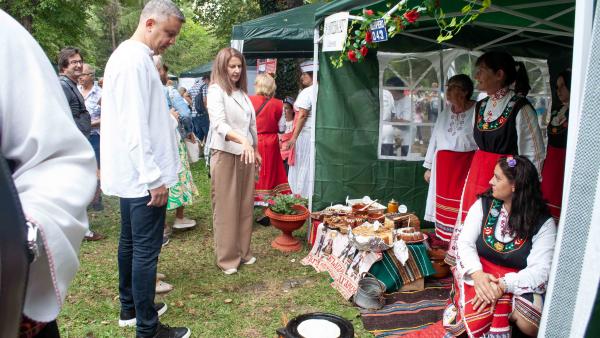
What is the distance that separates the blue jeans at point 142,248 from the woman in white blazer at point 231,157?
1065 millimetres

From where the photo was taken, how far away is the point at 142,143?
2.27 metres

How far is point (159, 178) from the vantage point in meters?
2.34

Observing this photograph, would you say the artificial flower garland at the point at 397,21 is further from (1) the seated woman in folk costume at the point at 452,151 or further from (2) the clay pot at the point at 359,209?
(2) the clay pot at the point at 359,209

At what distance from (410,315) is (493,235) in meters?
1.04

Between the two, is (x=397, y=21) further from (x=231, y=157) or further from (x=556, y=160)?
(x=556, y=160)

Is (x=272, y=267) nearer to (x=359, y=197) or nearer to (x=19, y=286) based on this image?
(x=359, y=197)

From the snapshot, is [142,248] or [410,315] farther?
[410,315]

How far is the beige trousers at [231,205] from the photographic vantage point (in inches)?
151

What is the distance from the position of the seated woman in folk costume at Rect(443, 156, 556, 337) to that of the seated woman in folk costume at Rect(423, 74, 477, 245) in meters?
1.47

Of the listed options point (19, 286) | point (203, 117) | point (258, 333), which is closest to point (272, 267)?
point (258, 333)

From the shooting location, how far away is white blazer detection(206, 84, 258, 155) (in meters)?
3.61

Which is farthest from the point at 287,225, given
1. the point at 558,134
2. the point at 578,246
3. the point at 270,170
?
the point at 578,246

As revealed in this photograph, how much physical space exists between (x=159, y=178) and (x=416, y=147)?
3.47 meters

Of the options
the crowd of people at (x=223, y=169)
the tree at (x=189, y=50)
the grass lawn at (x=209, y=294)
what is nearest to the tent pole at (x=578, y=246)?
the crowd of people at (x=223, y=169)
